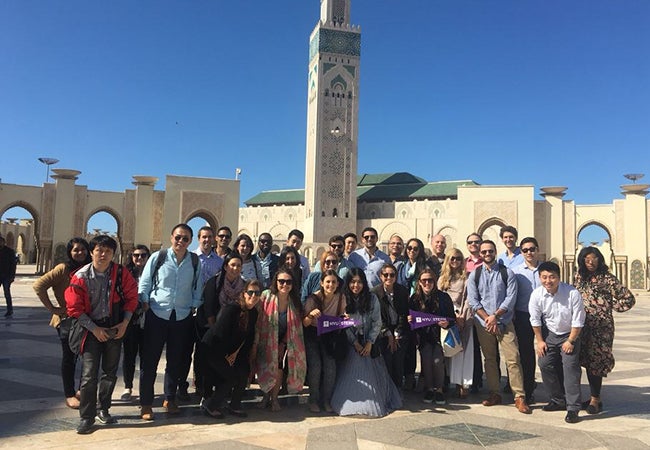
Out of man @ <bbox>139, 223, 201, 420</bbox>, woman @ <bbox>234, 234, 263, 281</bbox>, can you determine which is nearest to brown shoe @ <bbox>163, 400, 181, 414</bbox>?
man @ <bbox>139, 223, 201, 420</bbox>

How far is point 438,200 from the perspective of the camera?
4044 centimetres

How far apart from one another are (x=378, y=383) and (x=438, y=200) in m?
37.7

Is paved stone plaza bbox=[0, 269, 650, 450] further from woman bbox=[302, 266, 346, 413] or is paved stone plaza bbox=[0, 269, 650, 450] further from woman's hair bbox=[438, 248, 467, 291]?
woman's hair bbox=[438, 248, 467, 291]

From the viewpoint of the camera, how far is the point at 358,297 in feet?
13.1

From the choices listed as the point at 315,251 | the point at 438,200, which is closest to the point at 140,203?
the point at 315,251

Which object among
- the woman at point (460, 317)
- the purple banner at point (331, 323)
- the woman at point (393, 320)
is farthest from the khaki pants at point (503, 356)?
the purple banner at point (331, 323)

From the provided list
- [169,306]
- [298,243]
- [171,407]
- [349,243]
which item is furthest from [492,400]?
[169,306]

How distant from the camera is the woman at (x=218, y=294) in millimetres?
3805

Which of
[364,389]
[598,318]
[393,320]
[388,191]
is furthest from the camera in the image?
[388,191]

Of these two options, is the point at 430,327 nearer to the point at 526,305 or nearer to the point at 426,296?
the point at 426,296

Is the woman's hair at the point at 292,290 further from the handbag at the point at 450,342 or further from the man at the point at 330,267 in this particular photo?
the handbag at the point at 450,342

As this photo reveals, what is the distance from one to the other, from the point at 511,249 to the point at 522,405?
5.44 ft

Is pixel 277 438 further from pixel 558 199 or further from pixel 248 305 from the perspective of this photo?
pixel 558 199

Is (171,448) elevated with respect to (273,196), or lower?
lower
